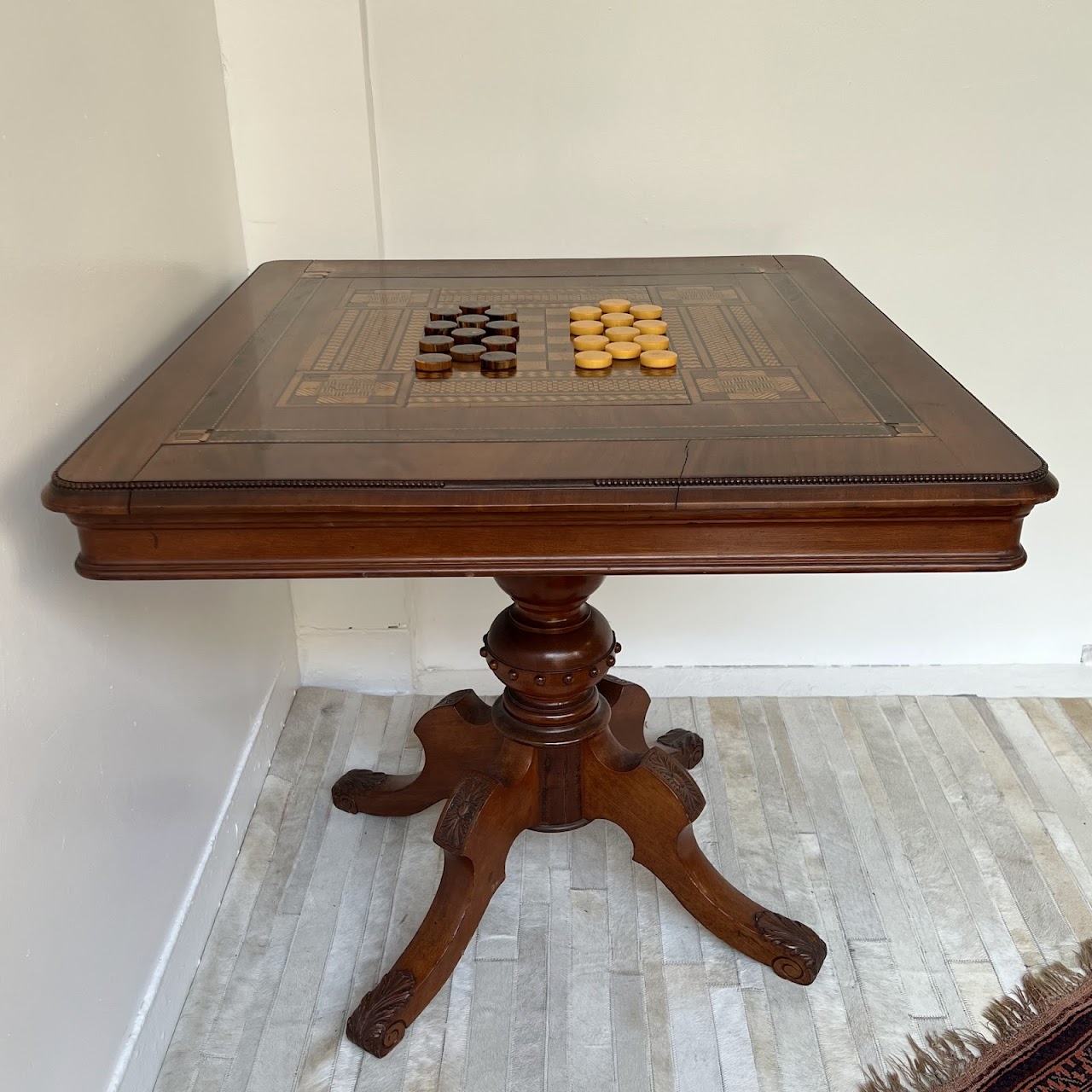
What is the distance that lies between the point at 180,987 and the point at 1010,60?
214cm

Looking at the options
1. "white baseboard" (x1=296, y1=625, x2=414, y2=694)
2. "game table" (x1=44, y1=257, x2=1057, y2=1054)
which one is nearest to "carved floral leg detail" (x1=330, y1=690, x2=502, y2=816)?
"game table" (x1=44, y1=257, x2=1057, y2=1054)

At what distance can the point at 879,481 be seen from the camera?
3.65 feet

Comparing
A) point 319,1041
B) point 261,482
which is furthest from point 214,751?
point 261,482

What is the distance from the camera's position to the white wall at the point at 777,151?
2.04 meters

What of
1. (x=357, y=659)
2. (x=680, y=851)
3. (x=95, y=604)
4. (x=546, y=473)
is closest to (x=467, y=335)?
(x=546, y=473)

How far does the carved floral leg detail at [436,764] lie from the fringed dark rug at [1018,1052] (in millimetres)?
793

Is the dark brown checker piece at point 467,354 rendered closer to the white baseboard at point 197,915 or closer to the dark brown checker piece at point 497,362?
the dark brown checker piece at point 497,362

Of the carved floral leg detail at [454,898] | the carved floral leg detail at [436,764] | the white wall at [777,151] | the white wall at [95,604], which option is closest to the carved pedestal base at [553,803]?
the carved floral leg detail at [454,898]

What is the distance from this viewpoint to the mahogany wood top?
1102 mm

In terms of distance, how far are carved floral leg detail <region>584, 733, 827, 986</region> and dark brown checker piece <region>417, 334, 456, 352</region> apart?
647 mm

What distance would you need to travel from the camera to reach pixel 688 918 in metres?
1.86

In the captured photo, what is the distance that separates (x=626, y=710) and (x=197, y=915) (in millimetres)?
810

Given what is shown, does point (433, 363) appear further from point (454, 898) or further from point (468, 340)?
point (454, 898)

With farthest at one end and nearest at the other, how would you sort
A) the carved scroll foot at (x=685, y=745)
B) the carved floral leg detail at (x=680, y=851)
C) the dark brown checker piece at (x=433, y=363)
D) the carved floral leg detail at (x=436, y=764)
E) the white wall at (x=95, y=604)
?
the carved scroll foot at (x=685, y=745) → the carved floral leg detail at (x=436, y=764) → the carved floral leg detail at (x=680, y=851) → the dark brown checker piece at (x=433, y=363) → the white wall at (x=95, y=604)
